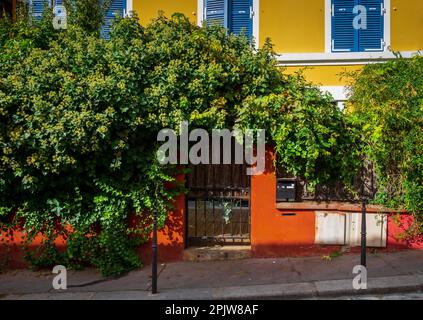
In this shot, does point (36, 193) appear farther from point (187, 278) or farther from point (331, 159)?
point (331, 159)

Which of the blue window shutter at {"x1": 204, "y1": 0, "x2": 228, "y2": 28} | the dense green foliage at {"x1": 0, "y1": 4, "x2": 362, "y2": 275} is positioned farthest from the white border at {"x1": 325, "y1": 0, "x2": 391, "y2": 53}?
the dense green foliage at {"x1": 0, "y1": 4, "x2": 362, "y2": 275}

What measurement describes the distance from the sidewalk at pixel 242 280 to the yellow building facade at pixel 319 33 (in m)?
4.82

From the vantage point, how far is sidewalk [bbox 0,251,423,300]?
632 cm

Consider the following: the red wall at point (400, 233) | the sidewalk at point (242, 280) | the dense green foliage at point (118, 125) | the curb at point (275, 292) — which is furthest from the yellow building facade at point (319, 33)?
the curb at point (275, 292)

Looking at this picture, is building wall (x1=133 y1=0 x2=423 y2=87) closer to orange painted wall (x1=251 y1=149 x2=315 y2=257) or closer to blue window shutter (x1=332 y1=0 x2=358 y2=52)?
blue window shutter (x1=332 y1=0 x2=358 y2=52)

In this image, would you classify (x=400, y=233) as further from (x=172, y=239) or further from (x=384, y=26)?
(x=384, y=26)

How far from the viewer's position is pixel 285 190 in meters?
7.97

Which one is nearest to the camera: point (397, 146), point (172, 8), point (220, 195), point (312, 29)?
point (397, 146)

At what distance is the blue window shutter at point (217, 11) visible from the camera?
11492 millimetres

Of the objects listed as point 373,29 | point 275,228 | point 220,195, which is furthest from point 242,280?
point 373,29

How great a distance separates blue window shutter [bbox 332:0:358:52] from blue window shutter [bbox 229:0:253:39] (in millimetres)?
2084

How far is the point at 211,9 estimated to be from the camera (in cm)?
1161

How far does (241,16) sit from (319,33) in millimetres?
2014
